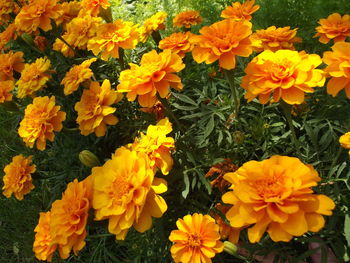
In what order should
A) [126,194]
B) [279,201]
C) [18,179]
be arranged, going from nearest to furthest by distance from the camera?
[279,201], [126,194], [18,179]

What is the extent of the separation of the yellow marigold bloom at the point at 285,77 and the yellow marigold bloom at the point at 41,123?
28.0 inches

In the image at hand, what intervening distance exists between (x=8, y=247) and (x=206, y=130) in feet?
4.23

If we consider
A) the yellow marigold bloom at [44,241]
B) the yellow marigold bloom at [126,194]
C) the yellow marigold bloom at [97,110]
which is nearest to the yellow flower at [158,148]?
the yellow marigold bloom at [126,194]

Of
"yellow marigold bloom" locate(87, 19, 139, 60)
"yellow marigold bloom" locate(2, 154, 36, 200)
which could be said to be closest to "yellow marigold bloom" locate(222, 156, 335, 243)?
"yellow marigold bloom" locate(87, 19, 139, 60)

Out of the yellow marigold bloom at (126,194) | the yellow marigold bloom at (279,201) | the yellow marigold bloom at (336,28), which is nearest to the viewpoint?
the yellow marigold bloom at (279,201)

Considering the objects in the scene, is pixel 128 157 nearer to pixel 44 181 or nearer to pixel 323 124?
pixel 323 124

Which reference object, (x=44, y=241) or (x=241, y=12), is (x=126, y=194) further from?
(x=241, y=12)

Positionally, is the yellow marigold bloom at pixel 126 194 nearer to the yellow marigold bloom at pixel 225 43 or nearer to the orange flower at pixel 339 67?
the yellow marigold bloom at pixel 225 43

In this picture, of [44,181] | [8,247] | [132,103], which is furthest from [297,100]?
[8,247]

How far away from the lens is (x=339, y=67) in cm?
90

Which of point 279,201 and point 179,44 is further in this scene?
point 179,44

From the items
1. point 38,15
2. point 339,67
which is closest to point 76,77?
point 38,15

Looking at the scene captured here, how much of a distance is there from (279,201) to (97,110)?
2.41ft

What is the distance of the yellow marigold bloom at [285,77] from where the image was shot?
0.90 meters
